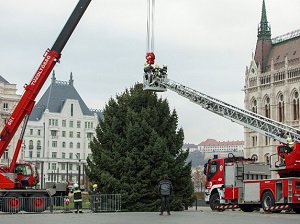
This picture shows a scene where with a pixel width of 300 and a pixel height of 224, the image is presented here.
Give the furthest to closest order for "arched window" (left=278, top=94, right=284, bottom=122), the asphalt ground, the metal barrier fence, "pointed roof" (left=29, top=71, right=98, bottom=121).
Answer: "pointed roof" (left=29, top=71, right=98, bottom=121) → "arched window" (left=278, top=94, right=284, bottom=122) → the metal barrier fence → the asphalt ground

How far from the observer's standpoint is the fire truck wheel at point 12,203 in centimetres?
3347

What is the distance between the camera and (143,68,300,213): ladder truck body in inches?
1249

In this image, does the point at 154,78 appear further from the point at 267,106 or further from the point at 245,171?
the point at 267,106

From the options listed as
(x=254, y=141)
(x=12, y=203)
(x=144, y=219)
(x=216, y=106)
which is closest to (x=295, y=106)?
(x=254, y=141)

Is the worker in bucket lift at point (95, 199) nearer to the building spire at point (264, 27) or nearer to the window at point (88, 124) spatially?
the building spire at point (264, 27)

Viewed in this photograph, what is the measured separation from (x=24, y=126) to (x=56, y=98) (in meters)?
112

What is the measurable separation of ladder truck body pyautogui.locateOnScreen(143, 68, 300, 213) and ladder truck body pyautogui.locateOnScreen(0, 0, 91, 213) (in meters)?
8.35

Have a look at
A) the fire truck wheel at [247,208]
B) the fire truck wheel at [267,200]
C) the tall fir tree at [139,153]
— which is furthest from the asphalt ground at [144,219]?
the tall fir tree at [139,153]

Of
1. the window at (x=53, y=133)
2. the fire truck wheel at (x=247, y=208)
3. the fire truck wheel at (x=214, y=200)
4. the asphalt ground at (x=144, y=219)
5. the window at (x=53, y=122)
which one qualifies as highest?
the window at (x=53, y=122)

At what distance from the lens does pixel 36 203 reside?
112ft

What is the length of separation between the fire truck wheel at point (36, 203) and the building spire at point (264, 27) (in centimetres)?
9722

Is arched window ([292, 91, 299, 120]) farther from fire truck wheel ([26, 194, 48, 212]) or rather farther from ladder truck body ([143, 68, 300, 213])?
fire truck wheel ([26, 194, 48, 212])

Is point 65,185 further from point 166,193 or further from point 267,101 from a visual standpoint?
point 267,101

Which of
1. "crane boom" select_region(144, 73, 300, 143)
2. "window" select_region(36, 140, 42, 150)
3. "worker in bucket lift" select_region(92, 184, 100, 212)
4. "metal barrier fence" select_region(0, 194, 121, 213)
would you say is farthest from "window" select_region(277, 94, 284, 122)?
"worker in bucket lift" select_region(92, 184, 100, 212)
